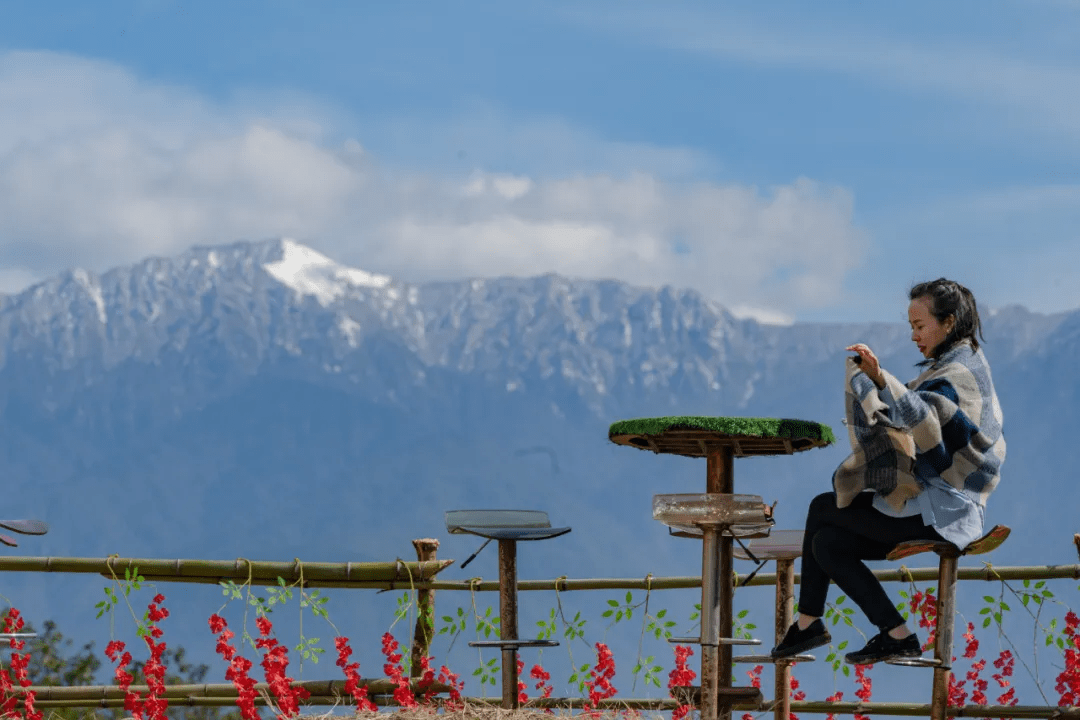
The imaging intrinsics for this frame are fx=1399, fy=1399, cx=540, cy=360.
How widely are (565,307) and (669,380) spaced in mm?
18814

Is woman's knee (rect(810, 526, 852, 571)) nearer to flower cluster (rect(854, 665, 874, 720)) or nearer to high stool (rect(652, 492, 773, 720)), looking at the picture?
high stool (rect(652, 492, 773, 720))

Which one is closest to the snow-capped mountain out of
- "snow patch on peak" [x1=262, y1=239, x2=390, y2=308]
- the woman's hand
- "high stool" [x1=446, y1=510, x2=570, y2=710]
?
"snow patch on peak" [x1=262, y1=239, x2=390, y2=308]

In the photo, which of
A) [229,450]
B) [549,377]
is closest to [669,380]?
[549,377]

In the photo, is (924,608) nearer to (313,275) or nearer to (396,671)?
(396,671)

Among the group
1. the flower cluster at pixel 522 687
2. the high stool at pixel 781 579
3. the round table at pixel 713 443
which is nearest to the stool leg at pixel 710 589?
the round table at pixel 713 443

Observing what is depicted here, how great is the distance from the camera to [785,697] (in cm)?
503

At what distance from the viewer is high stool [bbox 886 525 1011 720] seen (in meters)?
3.81

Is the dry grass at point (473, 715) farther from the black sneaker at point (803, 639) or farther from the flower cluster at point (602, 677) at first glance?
the flower cluster at point (602, 677)

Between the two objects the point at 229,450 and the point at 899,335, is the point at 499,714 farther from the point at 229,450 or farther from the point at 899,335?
the point at 229,450

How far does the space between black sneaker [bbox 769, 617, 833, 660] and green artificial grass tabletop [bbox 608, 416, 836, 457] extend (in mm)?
536

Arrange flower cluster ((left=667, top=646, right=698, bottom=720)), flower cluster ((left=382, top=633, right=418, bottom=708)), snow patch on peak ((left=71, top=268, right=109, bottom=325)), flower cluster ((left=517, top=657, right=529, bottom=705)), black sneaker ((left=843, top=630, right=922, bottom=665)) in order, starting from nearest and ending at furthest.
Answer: black sneaker ((left=843, top=630, right=922, bottom=665))
flower cluster ((left=517, top=657, right=529, bottom=705))
flower cluster ((left=382, top=633, right=418, bottom=708))
flower cluster ((left=667, top=646, right=698, bottom=720))
snow patch on peak ((left=71, top=268, right=109, bottom=325))

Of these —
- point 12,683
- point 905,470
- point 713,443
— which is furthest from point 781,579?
point 12,683

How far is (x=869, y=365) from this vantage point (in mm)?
3658

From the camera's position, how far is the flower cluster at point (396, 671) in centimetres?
540
